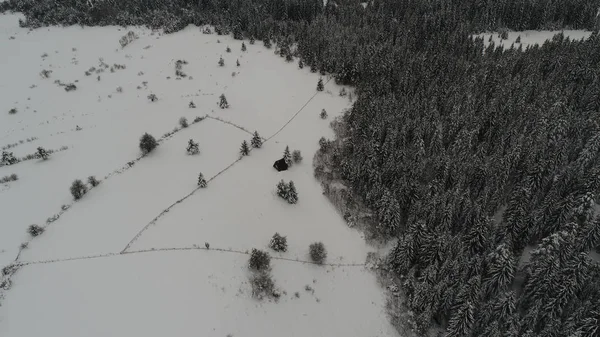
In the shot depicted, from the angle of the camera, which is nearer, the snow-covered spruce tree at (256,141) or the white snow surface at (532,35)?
the snow-covered spruce tree at (256,141)

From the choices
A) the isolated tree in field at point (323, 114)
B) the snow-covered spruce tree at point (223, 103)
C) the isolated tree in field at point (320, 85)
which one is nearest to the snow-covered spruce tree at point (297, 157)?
the isolated tree in field at point (323, 114)

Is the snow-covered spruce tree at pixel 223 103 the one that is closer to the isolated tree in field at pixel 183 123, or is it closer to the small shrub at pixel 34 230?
the isolated tree in field at pixel 183 123

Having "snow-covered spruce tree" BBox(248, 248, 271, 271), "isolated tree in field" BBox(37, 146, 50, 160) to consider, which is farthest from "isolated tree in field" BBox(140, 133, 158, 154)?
"snow-covered spruce tree" BBox(248, 248, 271, 271)

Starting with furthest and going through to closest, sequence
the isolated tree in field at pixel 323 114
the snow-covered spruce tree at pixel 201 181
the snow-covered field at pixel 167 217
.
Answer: the isolated tree in field at pixel 323 114 < the snow-covered spruce tree at pixel 201 181 < the snow-covered field at pixel 167 217

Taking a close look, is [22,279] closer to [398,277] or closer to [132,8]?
[398,277]

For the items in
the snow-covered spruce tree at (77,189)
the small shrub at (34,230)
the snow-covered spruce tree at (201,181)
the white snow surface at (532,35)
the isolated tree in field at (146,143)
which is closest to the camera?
the small shrub at (34,230)

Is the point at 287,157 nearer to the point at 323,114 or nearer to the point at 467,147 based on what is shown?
the point at 323,114

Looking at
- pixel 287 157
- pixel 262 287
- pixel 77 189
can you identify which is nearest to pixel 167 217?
pixel 77 189

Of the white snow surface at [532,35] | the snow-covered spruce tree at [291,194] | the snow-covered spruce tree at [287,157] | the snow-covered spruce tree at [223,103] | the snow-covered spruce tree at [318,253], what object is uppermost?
the white snow surface at [532,35]

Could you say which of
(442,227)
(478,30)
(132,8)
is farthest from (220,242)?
(478,30)
